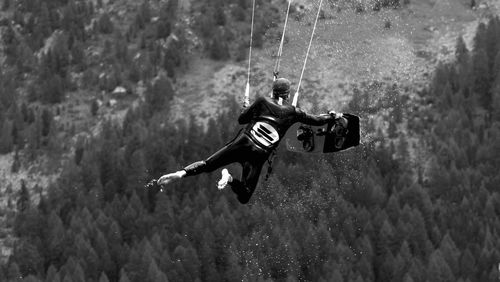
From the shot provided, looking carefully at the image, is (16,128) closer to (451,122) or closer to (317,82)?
(317,82)

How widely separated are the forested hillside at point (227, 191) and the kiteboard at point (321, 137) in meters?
64.5

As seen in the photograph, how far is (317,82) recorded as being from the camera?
10662cm

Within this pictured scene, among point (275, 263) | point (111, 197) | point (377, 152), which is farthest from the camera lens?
point (111, 197)

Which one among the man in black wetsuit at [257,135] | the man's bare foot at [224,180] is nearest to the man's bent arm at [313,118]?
the man in black wetsuit at [257,135]

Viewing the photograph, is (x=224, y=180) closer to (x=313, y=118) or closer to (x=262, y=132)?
(x=262, y=132)

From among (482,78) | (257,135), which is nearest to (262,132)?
(257,135)

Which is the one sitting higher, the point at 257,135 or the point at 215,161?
the point at 257,135

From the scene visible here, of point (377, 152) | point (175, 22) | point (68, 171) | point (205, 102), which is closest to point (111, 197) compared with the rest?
point (68, 171)

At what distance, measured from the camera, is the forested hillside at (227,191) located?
98.8 metres

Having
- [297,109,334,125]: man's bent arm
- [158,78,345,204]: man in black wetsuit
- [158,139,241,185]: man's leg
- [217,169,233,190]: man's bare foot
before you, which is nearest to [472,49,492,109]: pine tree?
[297,109,334,125]: man's bent arm

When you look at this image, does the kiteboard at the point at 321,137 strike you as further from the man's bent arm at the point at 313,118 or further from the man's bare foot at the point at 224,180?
the man's bare foot at the point at 224,180

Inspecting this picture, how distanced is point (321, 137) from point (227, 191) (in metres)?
83.2

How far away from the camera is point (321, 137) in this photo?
93.3 ft

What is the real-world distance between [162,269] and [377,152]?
82.9ft
